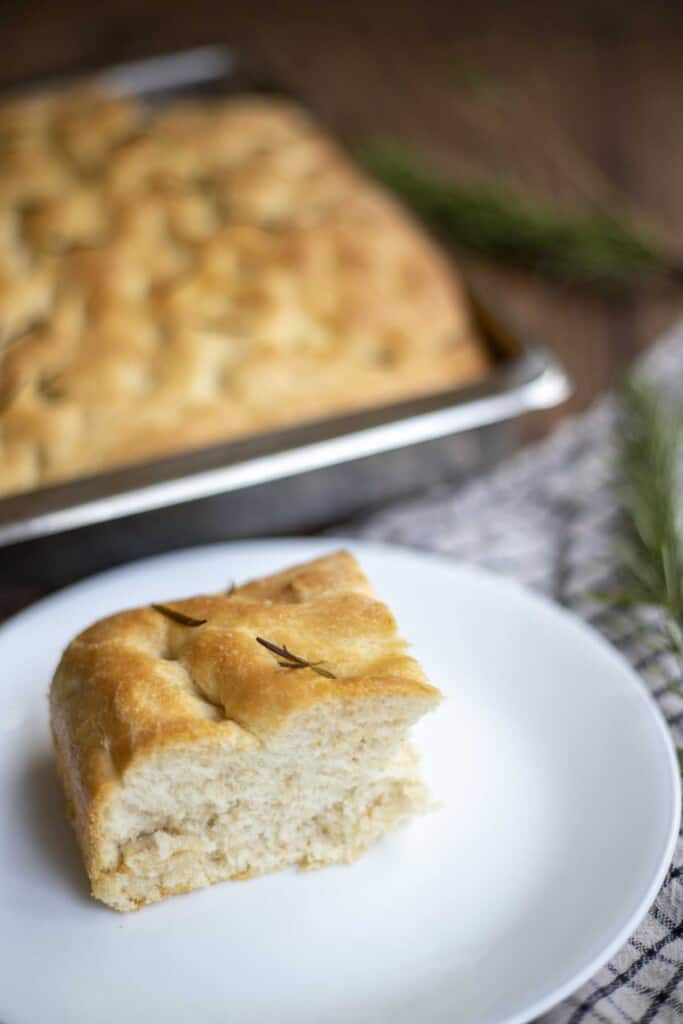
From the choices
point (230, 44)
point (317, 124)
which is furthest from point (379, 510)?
point (230, 44)

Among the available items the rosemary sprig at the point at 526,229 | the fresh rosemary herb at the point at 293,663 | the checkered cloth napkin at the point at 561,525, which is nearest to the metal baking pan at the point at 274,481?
the checkered cloth napkin at the point at 561,525

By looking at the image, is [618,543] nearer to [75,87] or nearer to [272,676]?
[272,676]

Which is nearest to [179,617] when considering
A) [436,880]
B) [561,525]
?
[436,880]

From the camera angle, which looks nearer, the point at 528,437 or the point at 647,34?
the point at 528,437

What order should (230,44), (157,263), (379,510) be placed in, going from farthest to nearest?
1. (230,44)
2. (157,263)
3. (379,510)

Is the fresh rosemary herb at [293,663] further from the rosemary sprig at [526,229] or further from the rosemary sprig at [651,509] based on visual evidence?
the rosemary sprig at [526,229]

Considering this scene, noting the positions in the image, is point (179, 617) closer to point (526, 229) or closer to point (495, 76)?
point (526, 229)

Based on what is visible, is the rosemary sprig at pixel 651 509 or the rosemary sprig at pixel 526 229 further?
the rosemary sprig at pixel 526 229
